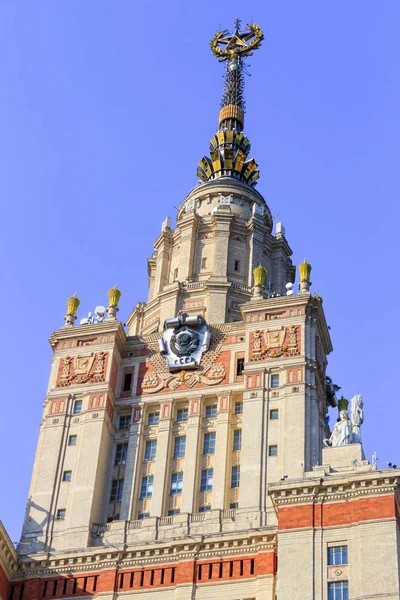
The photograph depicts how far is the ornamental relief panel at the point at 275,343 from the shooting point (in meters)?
92.8

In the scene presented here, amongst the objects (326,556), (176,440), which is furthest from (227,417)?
(326,556)

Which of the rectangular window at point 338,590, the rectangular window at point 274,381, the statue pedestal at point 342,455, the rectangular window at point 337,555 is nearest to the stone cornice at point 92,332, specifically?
the rectangular window at point 274,381

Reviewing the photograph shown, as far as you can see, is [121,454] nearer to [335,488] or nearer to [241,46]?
[335,488]

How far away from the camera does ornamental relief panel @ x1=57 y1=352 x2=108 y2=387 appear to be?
314 ft

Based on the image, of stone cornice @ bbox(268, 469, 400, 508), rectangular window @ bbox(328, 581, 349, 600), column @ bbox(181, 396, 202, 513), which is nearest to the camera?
rectangular window @ bbox(328, 581, 349, 600)

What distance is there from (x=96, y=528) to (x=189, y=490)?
685cm

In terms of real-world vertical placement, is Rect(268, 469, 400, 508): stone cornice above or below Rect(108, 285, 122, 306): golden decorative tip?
below

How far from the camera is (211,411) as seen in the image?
308 ft

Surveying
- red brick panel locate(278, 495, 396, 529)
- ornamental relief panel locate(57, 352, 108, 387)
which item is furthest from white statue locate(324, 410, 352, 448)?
ornamental relief panel locate(57, 352, 108, 387)

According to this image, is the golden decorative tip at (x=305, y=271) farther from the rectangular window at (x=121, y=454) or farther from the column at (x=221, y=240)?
the rectangular window at (x=121, y=454)

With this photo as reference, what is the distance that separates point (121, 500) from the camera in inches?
3578

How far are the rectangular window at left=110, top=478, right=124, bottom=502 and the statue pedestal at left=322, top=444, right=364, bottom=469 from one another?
53.8 feet

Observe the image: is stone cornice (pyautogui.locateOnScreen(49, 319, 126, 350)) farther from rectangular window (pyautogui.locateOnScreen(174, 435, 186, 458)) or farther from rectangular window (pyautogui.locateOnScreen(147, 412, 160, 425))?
rectangular window (pyautogui.locateOnScreen(174, 435, 186, 458))

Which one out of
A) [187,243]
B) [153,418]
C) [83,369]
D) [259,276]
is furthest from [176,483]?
[187,243]
